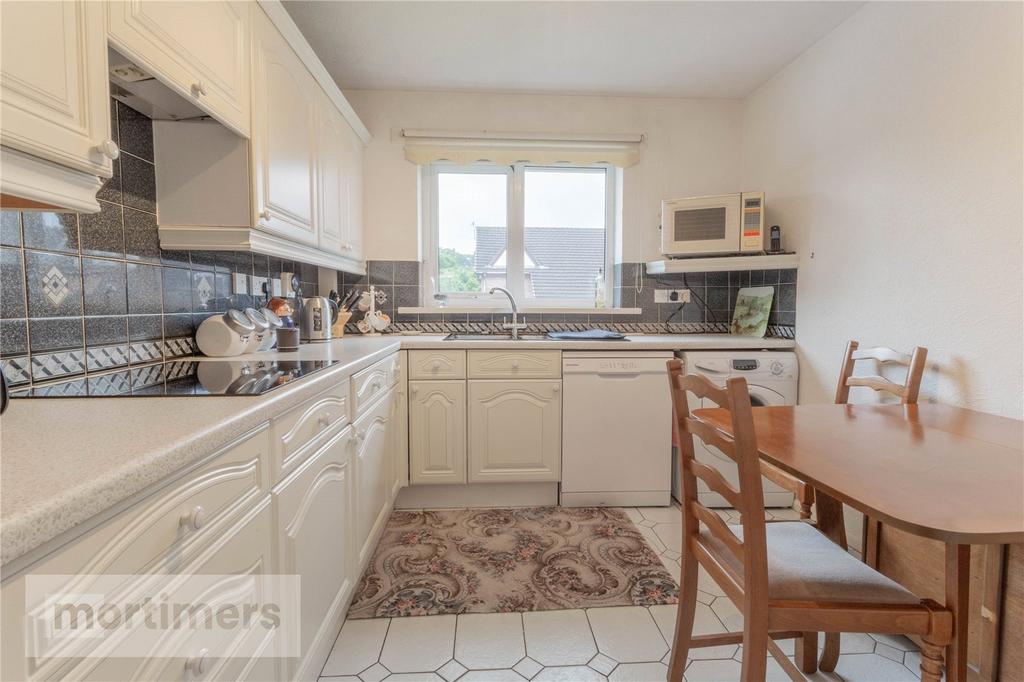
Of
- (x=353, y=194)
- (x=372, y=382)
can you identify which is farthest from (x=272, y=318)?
(x=353, y=194)

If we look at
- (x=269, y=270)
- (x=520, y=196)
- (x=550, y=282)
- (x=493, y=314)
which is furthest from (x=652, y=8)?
(x=269, y=270)

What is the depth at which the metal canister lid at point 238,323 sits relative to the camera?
1.69m

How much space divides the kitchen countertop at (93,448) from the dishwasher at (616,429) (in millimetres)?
1554

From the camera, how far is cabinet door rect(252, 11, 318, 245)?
61.2 inches

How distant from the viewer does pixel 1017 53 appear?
4.75 feet

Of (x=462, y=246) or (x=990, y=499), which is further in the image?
(x=462, y=246)

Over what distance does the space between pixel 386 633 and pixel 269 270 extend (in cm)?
170

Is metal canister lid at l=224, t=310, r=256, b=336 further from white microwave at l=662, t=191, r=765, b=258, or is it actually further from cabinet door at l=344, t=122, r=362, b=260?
white microwave at l=662, t=191, r=765, b=258

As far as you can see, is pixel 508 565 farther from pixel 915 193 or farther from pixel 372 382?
pixel 915 193

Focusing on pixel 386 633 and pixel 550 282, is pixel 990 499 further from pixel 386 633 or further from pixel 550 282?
pixel 550 282

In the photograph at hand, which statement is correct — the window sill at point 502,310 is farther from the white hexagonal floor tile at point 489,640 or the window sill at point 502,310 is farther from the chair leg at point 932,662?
the chair leg at point 932,662

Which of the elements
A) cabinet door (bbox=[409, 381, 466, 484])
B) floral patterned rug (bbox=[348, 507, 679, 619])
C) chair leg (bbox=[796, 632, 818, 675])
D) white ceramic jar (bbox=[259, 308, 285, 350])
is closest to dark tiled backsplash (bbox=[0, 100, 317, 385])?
white ceramic jar (bbox=[259, 308, 285, 350])

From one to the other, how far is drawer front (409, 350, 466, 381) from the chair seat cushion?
4.92 ft

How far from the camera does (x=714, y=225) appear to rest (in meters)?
2.63
